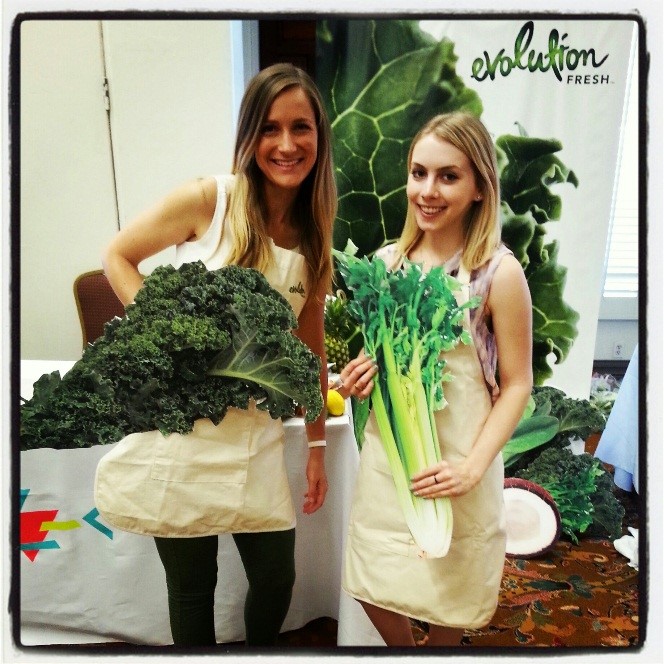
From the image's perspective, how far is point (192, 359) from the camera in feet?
4.40

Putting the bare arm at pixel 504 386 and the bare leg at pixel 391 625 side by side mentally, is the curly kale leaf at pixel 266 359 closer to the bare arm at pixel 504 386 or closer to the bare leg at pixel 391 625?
the bare arm at pixel 504 386

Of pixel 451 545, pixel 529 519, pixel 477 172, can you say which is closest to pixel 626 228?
pixel 477 172

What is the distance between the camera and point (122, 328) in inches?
53.4

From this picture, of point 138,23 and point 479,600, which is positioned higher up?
point 138,23

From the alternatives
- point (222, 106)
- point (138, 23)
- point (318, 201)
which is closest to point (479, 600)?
point (318, 201)

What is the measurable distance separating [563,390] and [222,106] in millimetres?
1005

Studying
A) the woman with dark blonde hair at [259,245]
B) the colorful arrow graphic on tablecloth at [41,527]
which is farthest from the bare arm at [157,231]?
the colorful arrow graphic on tablecloth at [41,527]

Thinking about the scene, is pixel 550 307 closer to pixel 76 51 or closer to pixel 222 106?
pixel 222 106

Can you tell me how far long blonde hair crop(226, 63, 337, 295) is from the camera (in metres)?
1.33

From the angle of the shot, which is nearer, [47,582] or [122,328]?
[122,328]

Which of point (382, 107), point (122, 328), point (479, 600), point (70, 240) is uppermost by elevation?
point (382, 107)

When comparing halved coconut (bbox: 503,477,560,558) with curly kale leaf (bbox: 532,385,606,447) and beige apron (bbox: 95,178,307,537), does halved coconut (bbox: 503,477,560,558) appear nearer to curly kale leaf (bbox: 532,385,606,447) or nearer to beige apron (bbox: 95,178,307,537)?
curly kale leaf (bbox: 532,385,606,447)

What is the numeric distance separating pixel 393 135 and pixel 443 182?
16cm

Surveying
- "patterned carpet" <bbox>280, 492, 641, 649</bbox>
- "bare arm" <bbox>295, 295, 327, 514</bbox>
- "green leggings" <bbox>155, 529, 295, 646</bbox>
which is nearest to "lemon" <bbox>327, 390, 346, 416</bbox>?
"bare arm" <bbox>295, 295, 327, 514</bbox>
